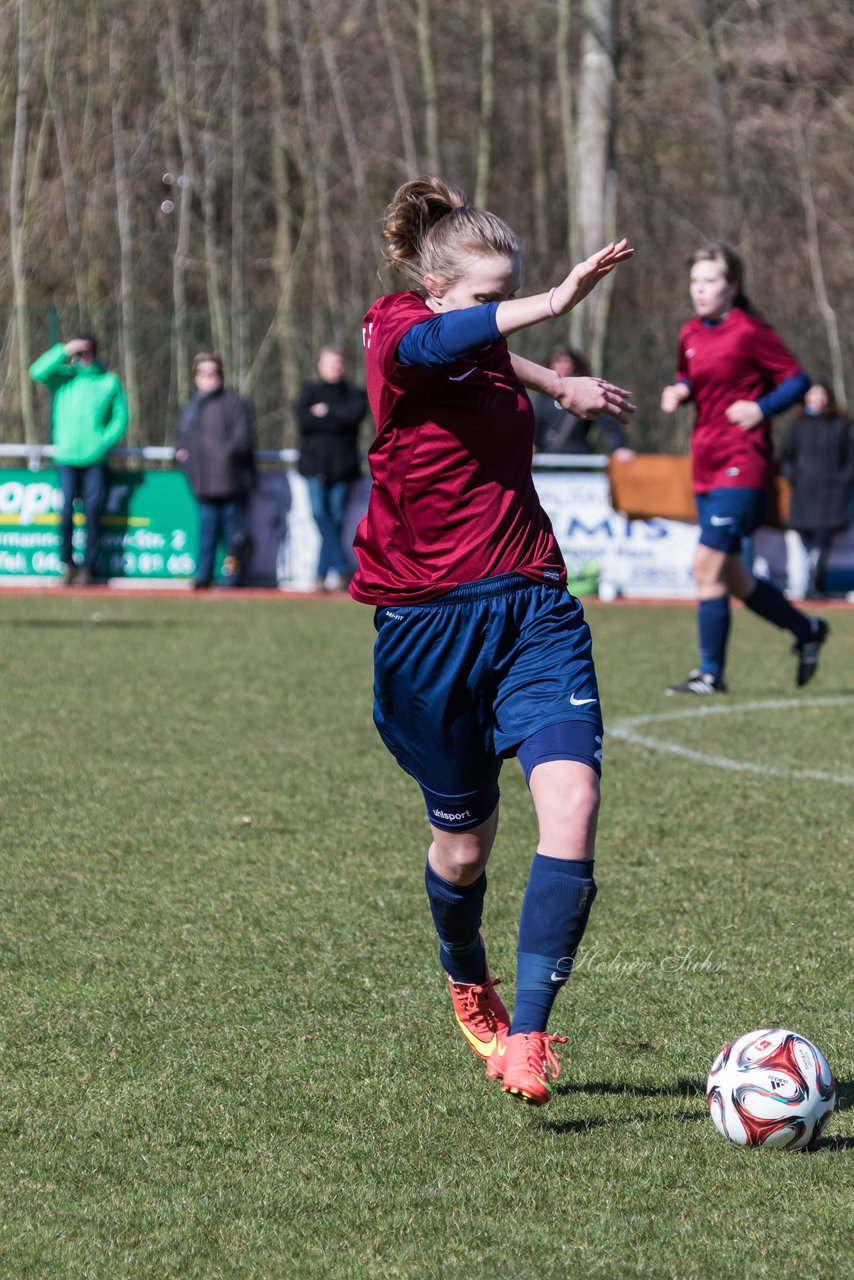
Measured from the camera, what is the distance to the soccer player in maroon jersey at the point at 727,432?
358 inches

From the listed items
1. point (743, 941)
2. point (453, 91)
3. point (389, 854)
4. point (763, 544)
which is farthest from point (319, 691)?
point (453, 91)

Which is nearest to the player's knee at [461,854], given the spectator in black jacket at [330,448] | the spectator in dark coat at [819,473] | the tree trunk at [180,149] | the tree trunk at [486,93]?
the spectator in black jacket at [330,448]

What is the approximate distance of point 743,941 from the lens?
16.2 ft

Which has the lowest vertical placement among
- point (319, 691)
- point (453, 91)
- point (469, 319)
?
point (319, 691)

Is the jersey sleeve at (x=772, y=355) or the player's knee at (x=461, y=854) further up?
the jersey sleeve at (x=772, y=355)

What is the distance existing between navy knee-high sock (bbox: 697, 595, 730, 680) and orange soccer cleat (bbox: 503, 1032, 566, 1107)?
6379 millimetres

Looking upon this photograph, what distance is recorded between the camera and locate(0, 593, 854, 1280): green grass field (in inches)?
120

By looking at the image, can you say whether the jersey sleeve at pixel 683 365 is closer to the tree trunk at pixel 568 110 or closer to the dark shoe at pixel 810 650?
the dark shoe at pixel 810 650

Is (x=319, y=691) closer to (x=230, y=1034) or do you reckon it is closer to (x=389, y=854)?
(x=389, y=854)

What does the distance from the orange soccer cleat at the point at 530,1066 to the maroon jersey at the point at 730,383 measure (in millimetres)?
6095

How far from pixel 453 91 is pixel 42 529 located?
45.0 ft

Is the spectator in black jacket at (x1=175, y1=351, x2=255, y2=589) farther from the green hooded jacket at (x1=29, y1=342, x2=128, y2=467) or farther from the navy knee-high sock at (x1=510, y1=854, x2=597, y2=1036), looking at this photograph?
the navy knee-high sock at (x1=510, y1=854, x2=597, y2=1036)

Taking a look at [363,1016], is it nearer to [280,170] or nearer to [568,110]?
[568,110]

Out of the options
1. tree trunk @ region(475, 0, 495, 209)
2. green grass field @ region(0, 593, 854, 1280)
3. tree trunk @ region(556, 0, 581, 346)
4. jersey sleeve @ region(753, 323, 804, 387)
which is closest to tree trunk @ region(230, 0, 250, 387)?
tree trunk @ region(475, 0, 495, 209)
